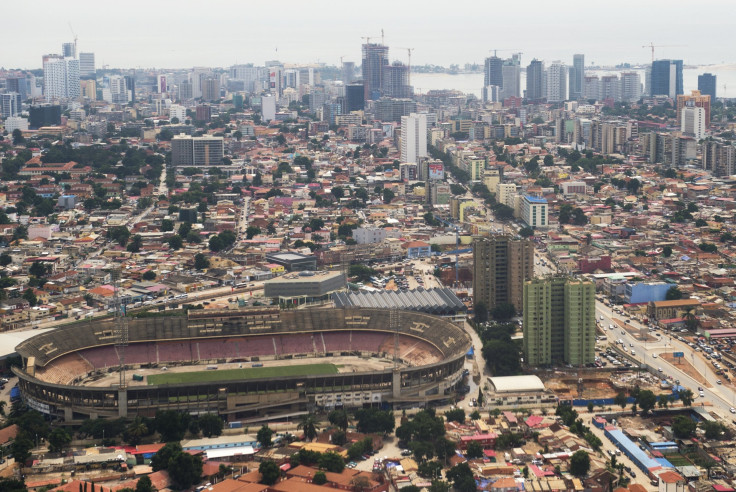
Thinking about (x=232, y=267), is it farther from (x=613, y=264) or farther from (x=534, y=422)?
(x=534, y=422)

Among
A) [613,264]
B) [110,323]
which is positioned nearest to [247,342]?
[110,323]

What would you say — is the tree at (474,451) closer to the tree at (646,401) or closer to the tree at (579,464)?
the tree at (579,464)

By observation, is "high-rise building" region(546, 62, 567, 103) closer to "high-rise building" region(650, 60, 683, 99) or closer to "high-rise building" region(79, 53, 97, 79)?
"high-rise building" region(650, 60, 683, 99)

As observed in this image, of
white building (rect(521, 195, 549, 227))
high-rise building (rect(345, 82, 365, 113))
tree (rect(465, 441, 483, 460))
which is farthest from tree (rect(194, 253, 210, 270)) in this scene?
high-rise building (rect(345, 82, 365, 113))

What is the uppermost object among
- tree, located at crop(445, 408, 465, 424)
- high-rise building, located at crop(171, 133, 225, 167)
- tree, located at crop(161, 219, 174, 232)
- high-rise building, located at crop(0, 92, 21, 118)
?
high-rise building, located at crop(0, 92, 21, 118)

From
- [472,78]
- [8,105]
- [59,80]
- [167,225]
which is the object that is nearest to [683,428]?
[167,225]
